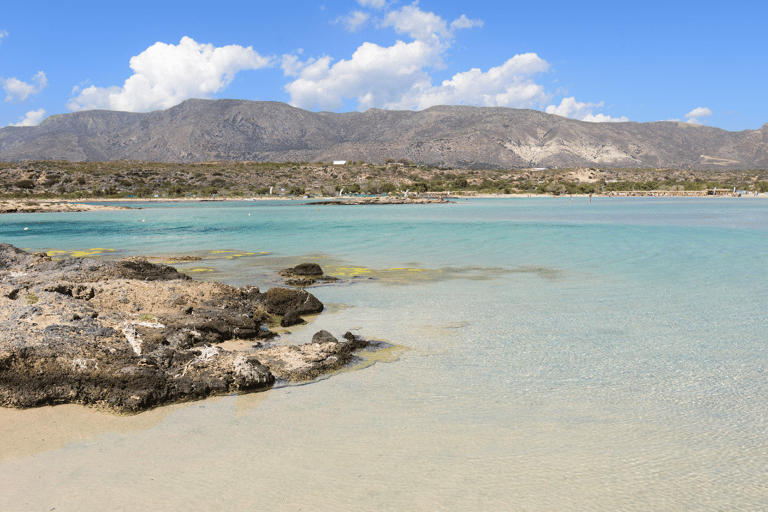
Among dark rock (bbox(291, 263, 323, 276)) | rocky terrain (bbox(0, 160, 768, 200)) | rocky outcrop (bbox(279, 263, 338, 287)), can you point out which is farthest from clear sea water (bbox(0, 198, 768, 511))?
rocky terrain (bbox(0, 160, 768, 200))

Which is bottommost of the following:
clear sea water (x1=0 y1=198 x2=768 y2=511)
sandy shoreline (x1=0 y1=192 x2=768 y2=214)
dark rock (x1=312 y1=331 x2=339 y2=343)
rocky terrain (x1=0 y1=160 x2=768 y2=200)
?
clear sea water (x1=0 y1=198 x2=768 y2=511)

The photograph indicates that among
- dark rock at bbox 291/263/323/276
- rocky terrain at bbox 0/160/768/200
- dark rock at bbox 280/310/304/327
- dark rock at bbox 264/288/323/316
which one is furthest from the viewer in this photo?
rocky terrain at bbox 0/160/768/200

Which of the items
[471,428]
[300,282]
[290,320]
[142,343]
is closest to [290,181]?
[300,282]

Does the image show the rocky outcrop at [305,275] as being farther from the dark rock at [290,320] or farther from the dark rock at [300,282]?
the dark rock at [290,320]

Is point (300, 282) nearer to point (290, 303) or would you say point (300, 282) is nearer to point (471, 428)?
point (290, 303)

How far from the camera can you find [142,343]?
691 cm

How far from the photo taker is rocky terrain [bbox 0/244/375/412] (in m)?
5.92

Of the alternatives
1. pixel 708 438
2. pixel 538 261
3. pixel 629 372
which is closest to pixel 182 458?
pixel 708 438

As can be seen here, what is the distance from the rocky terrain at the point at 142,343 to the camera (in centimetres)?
592

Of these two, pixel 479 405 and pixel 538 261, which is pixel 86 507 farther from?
pixel 538 261

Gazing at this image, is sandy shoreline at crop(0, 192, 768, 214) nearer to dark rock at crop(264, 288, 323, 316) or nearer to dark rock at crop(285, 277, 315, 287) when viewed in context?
dark rock at crop(285, 277, 315, 287)

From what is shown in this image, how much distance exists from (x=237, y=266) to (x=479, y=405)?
1319 centimetres

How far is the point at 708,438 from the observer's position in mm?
5082

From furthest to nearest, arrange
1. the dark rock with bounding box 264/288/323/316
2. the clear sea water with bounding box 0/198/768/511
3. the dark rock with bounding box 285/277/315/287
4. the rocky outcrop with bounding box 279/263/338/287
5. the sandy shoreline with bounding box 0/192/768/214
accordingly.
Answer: the sandy shoreline with bounding box 0/192/768/214 → the rocky outcrop with bounding box 279/263/338/287 → the dark rock with bounding box 285/277/315/287 → the dark rock with bounding box 264/288/323/316 → the clear sea water with bounding box 0/198/768/511
